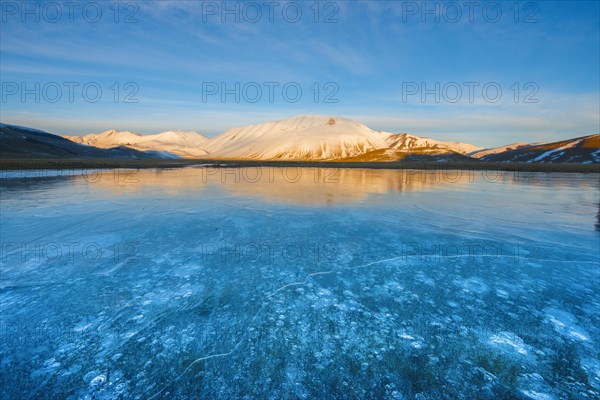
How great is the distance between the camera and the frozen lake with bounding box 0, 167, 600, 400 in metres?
3.17

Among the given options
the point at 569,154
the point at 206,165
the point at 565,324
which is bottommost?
the point at 565,324

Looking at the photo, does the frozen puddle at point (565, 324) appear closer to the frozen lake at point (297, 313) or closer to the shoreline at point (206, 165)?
the frozen lake at point (297, 313)

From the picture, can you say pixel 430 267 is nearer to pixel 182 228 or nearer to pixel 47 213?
pixel 182 228

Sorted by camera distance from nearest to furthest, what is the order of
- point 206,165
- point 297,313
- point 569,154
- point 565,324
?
point 565,324
point 297,313
point 206,165
point 569,154

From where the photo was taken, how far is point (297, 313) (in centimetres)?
454

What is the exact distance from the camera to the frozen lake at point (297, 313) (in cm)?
317

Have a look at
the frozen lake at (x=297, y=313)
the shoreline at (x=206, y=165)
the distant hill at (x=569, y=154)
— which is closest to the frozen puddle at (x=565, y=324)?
the frozen lake at (x=297, y=313)

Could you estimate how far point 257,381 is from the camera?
3.14 m

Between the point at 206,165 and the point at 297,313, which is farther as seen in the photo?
the point at 206,165

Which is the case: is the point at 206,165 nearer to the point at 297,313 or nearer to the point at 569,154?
the point at 297,313

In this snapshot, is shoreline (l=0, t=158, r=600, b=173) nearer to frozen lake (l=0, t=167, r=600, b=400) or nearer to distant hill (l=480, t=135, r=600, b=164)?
frozen lake (l=0, t=167, r=600, b=400)

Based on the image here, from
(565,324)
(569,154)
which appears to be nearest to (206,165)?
(565,324)

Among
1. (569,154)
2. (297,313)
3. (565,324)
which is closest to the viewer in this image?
(565,324)

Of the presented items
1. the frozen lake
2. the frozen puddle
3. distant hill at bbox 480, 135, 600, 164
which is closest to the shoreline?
the frozen lake
